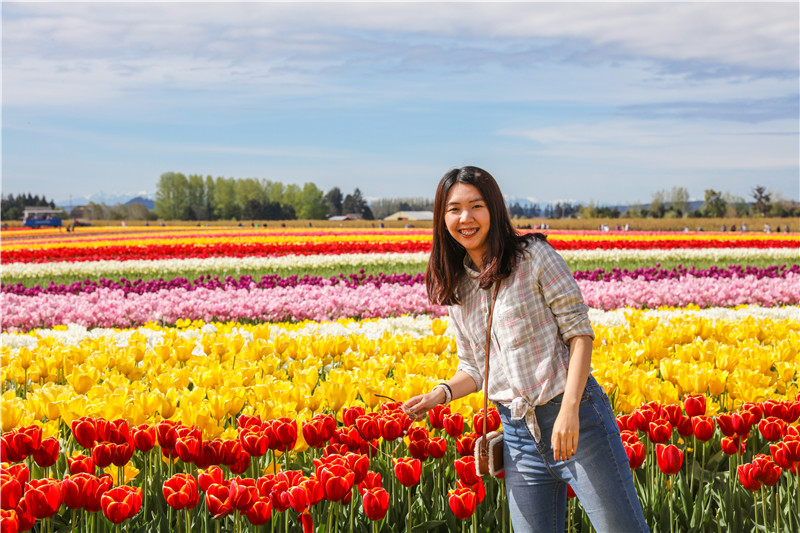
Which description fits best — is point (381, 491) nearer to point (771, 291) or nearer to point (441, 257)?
point (441, 257)

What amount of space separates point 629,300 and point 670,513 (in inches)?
336

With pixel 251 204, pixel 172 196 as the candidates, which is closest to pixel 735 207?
pixel 251 204

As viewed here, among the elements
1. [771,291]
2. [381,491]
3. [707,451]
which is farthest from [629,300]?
[381,491]

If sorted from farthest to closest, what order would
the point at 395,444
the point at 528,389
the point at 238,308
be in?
the point at 238,308 < the point at 395,444 < the point at 528,389

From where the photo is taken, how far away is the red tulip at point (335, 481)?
88.5 inches

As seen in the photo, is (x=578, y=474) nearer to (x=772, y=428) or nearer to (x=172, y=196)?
(x=772, y=428)

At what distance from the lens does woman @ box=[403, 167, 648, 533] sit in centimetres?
240

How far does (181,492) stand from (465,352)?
124 centimetres

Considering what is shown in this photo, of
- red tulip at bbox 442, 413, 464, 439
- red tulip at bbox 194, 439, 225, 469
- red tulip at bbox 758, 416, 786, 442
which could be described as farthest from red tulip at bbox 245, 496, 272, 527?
red tulip at bbox 758, 416, 786, 442

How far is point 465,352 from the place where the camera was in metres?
2.93

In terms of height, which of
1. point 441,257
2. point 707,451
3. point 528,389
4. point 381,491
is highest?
point 441,257

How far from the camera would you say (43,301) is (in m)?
10.4

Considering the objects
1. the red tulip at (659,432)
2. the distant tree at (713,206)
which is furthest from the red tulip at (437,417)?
the distant tree at (713,206)

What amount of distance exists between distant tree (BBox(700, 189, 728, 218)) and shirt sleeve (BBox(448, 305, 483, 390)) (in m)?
81.8
